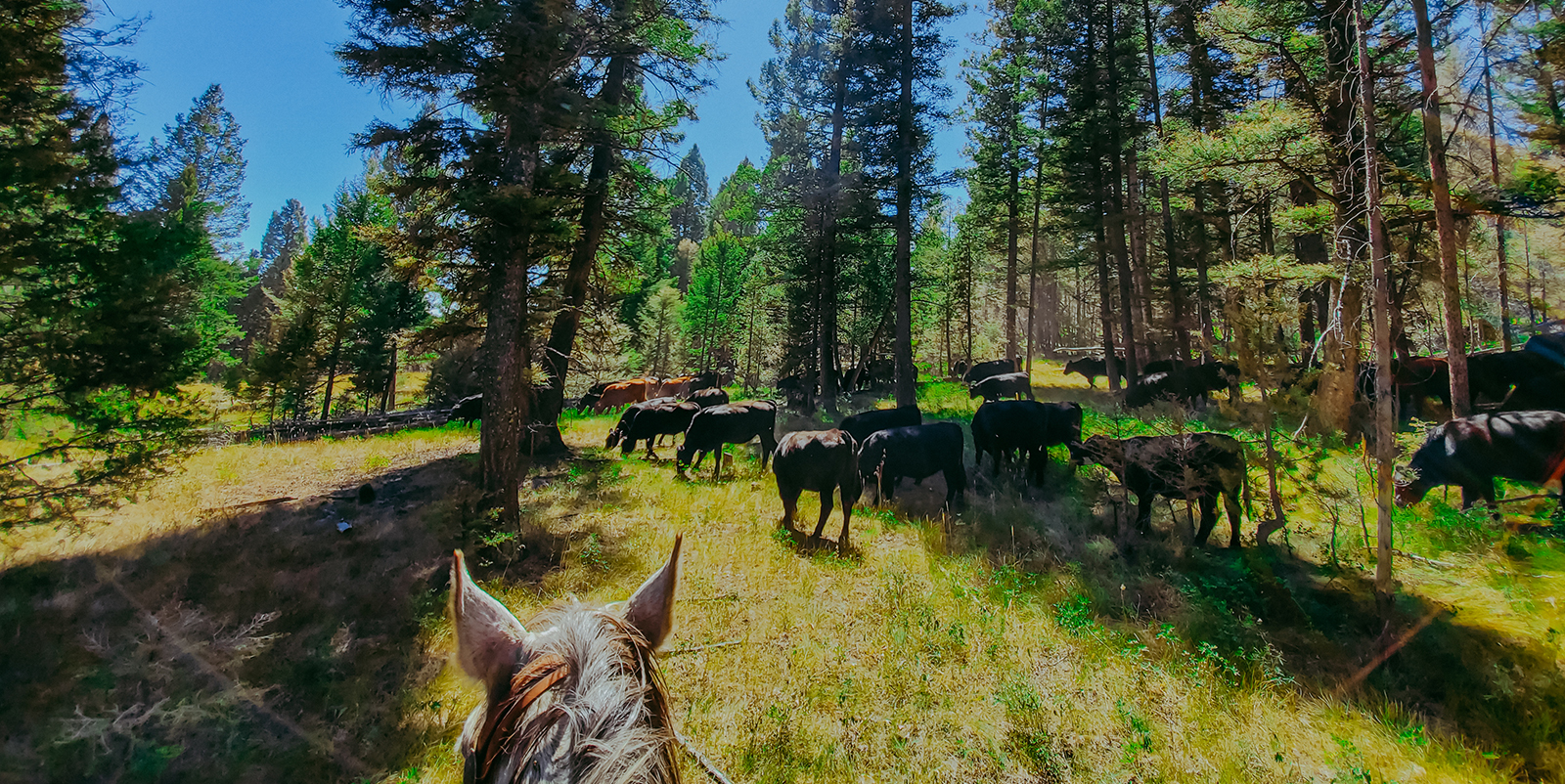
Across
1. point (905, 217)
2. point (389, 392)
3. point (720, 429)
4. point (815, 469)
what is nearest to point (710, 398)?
point (720, 429)

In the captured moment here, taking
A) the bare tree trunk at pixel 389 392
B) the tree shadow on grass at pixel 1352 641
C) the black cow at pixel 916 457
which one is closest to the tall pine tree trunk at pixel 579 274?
the black cow at pixel 916 457

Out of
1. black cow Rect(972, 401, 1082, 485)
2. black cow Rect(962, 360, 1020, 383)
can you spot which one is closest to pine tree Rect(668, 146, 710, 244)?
black cow Rect(962, 360, 1020, 383)

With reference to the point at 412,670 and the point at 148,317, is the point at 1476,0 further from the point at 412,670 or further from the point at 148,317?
the point at 148,317

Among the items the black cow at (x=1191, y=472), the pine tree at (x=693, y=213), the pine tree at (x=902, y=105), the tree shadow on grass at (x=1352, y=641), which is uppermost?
the pine tree at (x=693, y=213)

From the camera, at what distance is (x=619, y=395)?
27000 mm

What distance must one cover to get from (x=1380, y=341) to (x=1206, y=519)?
3.76 meters

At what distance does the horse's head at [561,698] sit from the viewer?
1.30 meters

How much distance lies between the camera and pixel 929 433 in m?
10.4

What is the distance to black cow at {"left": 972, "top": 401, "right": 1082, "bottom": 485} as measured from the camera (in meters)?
11.2

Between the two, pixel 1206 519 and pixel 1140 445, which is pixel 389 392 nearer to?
pixel 1140 445

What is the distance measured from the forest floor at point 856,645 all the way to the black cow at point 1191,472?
1.82ft

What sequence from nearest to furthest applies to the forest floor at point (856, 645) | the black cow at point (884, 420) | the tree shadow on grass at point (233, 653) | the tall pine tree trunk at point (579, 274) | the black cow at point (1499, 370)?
the tree shadow on grass at point (233, 653), the forest floor at point (856, 645), the black cow at point (1499, 370), the tall pine tree trunk at point (579, 274), the black cow at point (884, 420)

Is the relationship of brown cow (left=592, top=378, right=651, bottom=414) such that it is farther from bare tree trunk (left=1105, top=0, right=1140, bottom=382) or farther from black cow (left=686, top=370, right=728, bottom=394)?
bare tree trunk (left=1105, top=0, right=1140, bottom=382)

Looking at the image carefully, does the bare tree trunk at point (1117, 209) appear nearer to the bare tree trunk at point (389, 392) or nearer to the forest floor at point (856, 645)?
the forest floor at point (856, 645)
